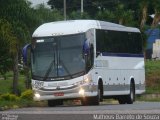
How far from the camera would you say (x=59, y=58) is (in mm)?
29703

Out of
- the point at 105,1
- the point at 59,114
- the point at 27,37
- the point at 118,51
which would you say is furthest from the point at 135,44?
the point at 105,1

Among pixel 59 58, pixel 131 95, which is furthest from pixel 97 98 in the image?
pixel 131 95

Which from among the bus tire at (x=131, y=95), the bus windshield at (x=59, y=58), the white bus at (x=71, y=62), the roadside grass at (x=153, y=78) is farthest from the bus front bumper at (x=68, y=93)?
the roadside grass at (x=153, y=78)

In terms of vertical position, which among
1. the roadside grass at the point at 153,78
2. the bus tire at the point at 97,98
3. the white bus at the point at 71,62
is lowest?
the roadside grass at the point at 153,78

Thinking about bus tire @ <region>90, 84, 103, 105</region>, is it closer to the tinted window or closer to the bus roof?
the tinted window

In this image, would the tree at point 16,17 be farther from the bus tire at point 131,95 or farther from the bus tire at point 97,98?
the bus tire at point 131,95

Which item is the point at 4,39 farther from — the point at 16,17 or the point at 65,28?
the point at 65,28

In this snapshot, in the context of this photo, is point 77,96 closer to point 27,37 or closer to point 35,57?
point 35,57

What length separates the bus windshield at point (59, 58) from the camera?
2958cm

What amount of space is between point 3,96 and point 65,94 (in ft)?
Answer: 15.6

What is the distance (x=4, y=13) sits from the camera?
34.8 meters

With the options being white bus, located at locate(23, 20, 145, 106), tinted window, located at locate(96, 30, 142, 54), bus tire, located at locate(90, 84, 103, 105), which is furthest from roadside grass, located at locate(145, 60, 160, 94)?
white bus, located at locate(23, 20, 145, 106)

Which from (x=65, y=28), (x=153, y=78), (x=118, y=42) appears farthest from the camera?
(x=153, y=78)

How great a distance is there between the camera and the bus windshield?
29.6 m
